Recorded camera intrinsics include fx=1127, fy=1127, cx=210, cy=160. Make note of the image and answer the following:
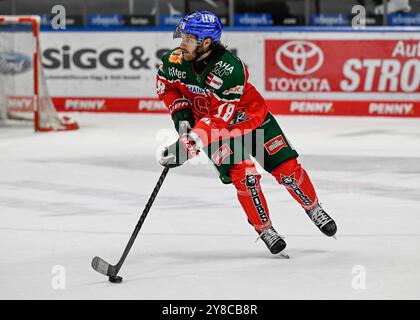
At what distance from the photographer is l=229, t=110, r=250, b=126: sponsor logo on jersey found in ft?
19.6

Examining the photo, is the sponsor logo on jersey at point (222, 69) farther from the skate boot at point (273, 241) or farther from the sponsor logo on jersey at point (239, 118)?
the skate boot at point (273, 241)

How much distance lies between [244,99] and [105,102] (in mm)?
8588

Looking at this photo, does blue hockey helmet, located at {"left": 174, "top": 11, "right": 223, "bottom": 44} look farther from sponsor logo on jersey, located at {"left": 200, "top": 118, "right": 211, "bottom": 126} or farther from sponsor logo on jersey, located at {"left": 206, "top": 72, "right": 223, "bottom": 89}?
sponsor logo on jersey, located at {"left": 200, "top": 118, "right": 211, "bottom": 126}

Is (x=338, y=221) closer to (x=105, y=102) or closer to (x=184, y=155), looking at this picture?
(x=184, y=155)

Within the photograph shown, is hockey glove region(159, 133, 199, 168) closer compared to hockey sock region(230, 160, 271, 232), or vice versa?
hockey glove region(159, 133, 199, 168)

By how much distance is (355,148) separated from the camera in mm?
10891

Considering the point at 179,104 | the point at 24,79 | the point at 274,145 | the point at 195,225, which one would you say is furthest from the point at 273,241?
the point at 24,79

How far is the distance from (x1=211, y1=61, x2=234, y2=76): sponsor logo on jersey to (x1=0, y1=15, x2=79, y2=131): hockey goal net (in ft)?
23.5

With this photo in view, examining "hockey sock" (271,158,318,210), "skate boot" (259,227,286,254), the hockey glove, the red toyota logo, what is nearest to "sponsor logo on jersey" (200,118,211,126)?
the hockey glove

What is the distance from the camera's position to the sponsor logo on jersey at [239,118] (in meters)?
5.99

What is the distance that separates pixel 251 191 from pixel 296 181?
314 mm

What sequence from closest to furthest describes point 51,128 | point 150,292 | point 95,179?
1. point 150,292
2. point 95,179
3. point 51,128

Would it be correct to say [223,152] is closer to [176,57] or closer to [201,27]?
[176,57]

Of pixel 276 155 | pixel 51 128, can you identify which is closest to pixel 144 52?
pixel 51 128
